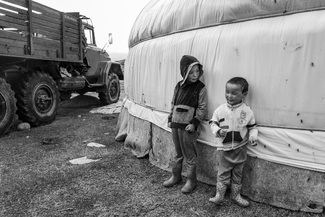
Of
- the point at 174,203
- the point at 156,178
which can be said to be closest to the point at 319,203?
the point at 174,203

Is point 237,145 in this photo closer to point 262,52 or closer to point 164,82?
point 262,52

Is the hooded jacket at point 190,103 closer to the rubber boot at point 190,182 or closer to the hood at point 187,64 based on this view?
the hood at point 187,64

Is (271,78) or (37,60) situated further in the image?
(37,60)

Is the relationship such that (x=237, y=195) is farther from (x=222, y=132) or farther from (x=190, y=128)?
(x=190, y=128)

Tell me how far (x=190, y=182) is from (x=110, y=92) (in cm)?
795

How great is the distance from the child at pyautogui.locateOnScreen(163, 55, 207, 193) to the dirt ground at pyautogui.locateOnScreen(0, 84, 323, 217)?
395 mm

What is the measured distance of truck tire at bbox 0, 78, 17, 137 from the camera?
18.8ft

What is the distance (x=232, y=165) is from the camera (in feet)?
9.39

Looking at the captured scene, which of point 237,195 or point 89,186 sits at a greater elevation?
point 237,195

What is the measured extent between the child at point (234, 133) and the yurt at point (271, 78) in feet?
0.38

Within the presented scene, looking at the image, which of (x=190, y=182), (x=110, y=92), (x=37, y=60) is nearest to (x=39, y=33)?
(x=37, y=60)

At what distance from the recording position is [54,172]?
3.92 metres

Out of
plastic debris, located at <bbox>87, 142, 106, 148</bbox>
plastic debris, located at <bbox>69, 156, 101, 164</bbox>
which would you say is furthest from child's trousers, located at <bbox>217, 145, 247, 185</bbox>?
plastic debris, located at <bbox>87, 142, 106, 148</bbox>

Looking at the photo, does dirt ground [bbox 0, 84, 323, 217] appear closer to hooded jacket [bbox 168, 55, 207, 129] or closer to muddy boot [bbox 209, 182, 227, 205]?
muddy boot [bbox 209, 182, 227, 205]
